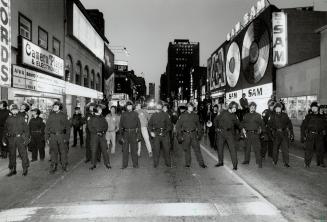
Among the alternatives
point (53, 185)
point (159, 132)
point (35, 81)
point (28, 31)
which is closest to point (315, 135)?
point (159, 132)

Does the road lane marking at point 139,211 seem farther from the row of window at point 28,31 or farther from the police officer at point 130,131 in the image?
the row of window at point 28,31

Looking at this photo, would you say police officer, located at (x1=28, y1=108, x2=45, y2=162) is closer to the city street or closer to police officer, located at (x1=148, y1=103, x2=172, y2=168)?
the city street

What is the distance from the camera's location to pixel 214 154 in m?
14.1

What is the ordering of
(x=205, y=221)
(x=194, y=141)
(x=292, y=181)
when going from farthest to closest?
1. (x=194, y=141)
2. (x=292, y=181)
3. (x=205, y=221)

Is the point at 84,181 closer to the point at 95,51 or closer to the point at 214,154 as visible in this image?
the point at 214,154

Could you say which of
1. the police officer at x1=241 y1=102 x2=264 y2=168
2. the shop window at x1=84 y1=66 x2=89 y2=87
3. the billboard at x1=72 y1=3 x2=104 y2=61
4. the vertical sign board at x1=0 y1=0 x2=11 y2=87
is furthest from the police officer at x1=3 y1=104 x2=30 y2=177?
the shop window at x1=84 y1=66 x2=89 y2=87

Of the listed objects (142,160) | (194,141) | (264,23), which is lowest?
(142,160)

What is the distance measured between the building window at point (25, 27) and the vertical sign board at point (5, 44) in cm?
381

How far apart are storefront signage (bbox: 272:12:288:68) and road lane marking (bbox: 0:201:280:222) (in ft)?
72.4

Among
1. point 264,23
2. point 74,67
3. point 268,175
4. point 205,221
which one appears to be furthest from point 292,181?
point 74,67

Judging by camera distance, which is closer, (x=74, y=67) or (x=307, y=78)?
(x=307, y=78)

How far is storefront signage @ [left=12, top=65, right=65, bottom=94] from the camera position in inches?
683

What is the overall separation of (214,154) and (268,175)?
15.6 ft

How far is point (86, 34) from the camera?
3747 centimetres
